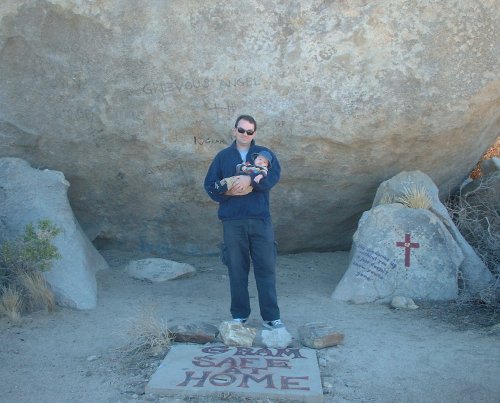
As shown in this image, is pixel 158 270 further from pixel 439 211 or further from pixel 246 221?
pixel 439 211

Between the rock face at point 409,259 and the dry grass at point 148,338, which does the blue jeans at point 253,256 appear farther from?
the rock face at point 409,259

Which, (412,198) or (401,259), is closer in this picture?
(401,259)

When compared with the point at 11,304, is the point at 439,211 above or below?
above

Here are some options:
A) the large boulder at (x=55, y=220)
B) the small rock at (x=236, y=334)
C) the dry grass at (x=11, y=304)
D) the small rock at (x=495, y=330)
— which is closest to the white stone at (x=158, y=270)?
the large boulder at (x=55, y=220)

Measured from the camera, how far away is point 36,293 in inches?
199

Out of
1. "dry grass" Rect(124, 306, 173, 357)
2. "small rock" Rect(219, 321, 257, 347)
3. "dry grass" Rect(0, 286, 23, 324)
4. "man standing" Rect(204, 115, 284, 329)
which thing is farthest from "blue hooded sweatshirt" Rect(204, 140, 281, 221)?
"dry grass" Rect(0, 286, 23, 324)

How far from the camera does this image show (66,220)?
581cm

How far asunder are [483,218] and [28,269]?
4.09m

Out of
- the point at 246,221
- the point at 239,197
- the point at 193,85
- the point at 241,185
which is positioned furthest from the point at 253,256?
the point at 193,85

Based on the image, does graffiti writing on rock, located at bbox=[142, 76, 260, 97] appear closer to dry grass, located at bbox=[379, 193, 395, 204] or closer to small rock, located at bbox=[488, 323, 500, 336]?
dry grass, located at bbox=[379, 193, 395, 204]

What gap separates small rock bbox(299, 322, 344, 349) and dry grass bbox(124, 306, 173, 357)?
86 cm

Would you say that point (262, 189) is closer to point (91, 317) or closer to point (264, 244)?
point (264, 244)

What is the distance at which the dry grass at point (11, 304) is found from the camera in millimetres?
4805

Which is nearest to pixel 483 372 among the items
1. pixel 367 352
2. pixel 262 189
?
pixel 367 352
